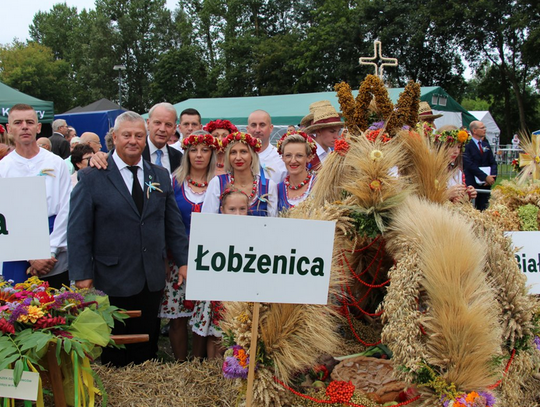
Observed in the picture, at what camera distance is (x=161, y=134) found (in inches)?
172

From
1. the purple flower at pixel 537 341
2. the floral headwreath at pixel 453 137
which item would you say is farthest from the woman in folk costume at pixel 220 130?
the purple flower at pixel 537 341

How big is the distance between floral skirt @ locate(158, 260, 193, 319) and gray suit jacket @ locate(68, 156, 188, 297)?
438mm

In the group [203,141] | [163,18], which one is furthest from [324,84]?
[203,141]

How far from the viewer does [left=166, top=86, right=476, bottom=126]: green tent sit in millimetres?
14559

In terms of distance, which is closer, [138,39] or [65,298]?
[65,298]

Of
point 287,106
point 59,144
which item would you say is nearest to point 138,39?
point 287,106

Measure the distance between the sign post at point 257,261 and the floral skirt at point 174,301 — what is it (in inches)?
66.1

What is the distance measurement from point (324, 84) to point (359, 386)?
35.6 meters

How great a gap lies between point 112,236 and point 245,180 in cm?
116

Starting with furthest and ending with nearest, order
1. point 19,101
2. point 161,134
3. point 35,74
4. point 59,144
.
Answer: point 35,74, point 19,101, point 59,144, point 161,134

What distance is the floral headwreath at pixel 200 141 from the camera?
13.3ft

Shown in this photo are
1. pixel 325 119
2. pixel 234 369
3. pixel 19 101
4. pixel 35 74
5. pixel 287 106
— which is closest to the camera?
pixel 234 369

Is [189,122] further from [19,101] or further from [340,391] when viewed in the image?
[19,101]

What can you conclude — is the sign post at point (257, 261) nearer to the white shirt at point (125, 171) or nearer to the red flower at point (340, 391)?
the red flower at point (340, 391)
